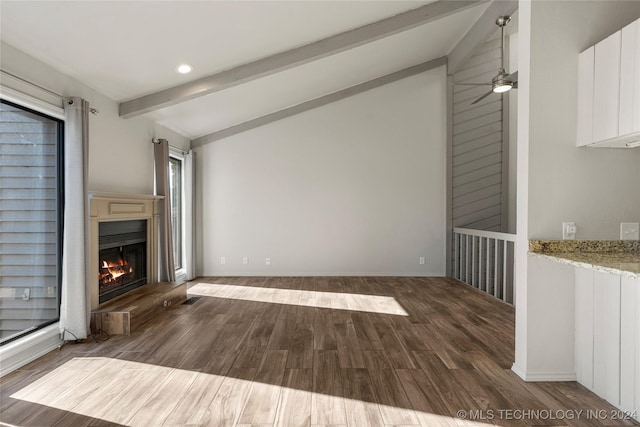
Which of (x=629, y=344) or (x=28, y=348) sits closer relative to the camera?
(x=629, y=344)

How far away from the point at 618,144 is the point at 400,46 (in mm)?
3739

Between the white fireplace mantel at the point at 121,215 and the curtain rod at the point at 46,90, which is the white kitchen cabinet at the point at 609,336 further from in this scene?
the curtain rod at the point at 46,90

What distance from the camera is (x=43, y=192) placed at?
3438 mm

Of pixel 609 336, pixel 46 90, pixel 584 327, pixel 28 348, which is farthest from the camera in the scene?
pixel 46 90

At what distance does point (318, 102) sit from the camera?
6.74m

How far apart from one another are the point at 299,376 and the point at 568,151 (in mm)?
2546

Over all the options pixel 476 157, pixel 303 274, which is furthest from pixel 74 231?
pixel 476 157

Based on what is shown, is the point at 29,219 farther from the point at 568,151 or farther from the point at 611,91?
the point at 611,91

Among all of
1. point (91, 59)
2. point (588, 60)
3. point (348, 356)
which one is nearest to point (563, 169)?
point (588, 60)

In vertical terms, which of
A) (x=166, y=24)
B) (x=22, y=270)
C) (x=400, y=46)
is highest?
(x=400, y=46)

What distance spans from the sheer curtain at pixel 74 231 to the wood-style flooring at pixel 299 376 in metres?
0.28

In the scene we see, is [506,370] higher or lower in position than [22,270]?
lower

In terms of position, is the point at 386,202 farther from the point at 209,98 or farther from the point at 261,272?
the point at 209,98

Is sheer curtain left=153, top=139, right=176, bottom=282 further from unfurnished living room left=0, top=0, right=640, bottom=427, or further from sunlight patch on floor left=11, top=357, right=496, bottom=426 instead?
sunlight patch on floor left=11, top=357, right=496, bottom=426
